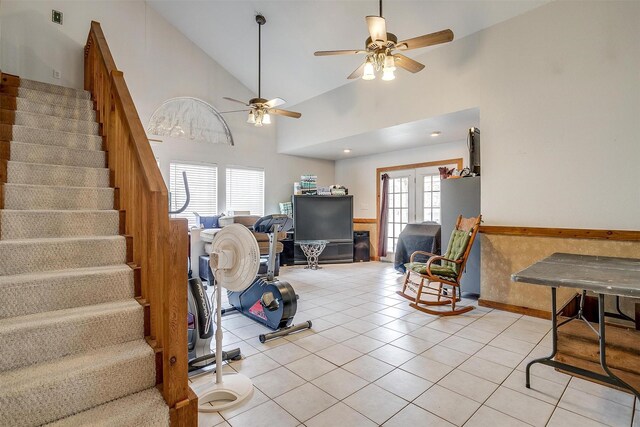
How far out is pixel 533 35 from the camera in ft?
11.2

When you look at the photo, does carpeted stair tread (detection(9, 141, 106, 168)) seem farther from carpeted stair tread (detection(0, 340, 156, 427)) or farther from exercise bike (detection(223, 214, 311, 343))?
carpeted stair tread (detection(0, 340, 156, 427))

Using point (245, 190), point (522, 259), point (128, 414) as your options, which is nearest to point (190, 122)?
point (245, 190)

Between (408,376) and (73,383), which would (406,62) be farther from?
(73,383)

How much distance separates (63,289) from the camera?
178 centimetres

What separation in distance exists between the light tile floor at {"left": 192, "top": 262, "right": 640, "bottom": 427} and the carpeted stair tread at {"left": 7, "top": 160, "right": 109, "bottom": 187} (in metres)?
1.82

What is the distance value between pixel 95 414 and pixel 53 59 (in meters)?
4.70

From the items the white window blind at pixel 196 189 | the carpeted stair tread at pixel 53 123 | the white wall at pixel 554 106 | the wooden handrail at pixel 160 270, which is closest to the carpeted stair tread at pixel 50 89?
the carpeted stair tread at pixel 53 123

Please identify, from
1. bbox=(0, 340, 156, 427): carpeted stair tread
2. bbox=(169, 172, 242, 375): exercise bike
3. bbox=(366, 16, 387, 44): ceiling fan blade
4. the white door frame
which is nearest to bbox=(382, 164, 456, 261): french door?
the white door frame

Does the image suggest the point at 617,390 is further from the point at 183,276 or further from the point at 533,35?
the point at 533,35

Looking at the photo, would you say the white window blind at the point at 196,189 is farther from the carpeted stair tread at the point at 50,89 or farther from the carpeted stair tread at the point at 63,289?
the carpeted stair tread at the point at 63,289

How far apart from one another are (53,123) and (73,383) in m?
2.65

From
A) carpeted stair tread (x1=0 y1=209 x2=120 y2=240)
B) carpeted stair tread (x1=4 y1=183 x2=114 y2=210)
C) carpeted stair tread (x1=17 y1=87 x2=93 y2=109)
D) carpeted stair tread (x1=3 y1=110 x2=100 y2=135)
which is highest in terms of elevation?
carpeted stair tread (x1=17 y1=87 x2=93 y2=109)

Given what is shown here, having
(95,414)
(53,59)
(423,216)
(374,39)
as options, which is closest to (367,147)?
(423,216)

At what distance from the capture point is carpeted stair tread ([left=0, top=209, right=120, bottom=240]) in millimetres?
2000
